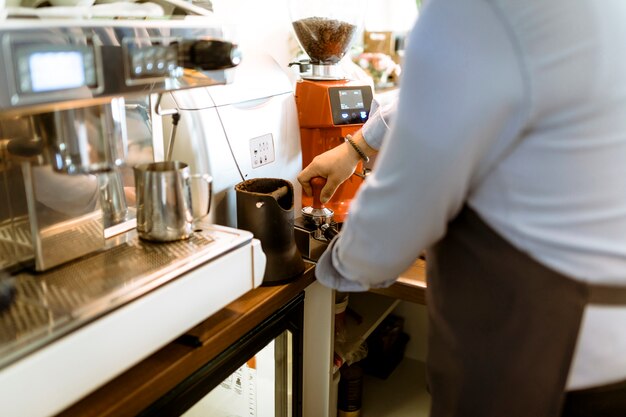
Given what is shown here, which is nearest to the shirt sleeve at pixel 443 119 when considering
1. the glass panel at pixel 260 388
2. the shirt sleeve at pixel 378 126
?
the shirt sleeve at pixel 378 126

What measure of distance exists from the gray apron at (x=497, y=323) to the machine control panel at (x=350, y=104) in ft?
2.11

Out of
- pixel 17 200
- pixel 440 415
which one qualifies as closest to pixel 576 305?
pixel 440 415

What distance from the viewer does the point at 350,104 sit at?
1.40 m

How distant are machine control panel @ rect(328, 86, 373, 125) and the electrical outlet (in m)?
0.19

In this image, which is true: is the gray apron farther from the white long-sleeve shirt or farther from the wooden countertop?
the wooden countertop

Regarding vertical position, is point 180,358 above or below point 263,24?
below

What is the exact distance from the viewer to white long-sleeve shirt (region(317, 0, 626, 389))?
0.59m

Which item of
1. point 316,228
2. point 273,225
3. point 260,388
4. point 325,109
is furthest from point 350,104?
point 260,388

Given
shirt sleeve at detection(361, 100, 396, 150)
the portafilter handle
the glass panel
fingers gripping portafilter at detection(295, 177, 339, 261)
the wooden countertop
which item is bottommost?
the glass panel

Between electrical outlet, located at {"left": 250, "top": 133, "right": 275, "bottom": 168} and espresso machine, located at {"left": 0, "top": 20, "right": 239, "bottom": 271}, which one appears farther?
electrical outlet, located at {"left": 250, "top": 133, "right": 275, "bottom": 168}

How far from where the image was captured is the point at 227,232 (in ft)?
3.20

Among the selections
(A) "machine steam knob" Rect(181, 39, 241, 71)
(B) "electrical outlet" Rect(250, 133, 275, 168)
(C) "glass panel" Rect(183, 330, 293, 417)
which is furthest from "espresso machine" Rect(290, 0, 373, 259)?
(A) "machine steam knob" Rect(181, 39, 241, 71)

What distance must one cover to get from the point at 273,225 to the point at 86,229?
0.35 m

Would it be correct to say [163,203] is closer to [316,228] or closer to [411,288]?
[316,228]
